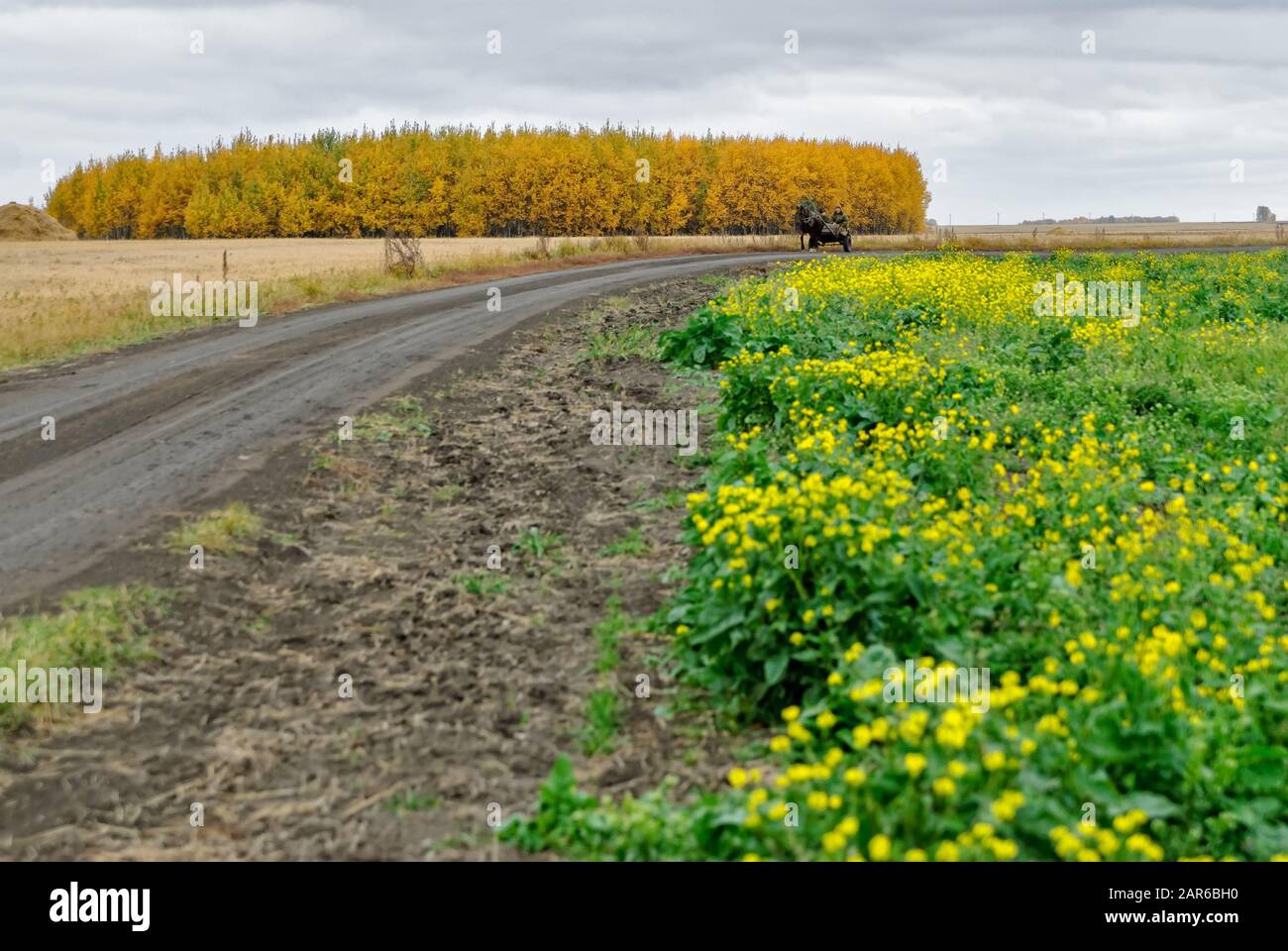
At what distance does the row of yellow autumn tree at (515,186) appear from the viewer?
91.2 meters

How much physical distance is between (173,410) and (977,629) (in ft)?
32.3

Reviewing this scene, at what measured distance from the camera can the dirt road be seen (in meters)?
8.79

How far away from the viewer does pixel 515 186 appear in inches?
3578

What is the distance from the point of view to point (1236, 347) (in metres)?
14.1

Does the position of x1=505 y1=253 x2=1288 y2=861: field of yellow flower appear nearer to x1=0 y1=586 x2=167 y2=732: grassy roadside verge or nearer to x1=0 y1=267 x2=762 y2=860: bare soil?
x1=0 y1=267 x2=762 y2=860: bare soil

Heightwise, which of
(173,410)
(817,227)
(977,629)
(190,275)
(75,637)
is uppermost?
(817,227)

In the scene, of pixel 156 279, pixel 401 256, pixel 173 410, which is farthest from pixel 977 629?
pixel 156 279

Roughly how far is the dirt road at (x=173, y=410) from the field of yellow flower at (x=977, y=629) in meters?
4.75

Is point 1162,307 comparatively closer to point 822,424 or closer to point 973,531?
point 822,424

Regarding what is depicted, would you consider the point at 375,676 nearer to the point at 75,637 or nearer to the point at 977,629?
the point at 75,637

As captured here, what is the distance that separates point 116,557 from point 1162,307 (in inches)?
684

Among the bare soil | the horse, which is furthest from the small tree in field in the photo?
the bare soil

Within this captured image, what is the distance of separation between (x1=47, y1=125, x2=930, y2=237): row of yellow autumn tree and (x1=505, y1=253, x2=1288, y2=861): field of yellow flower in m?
77.9
